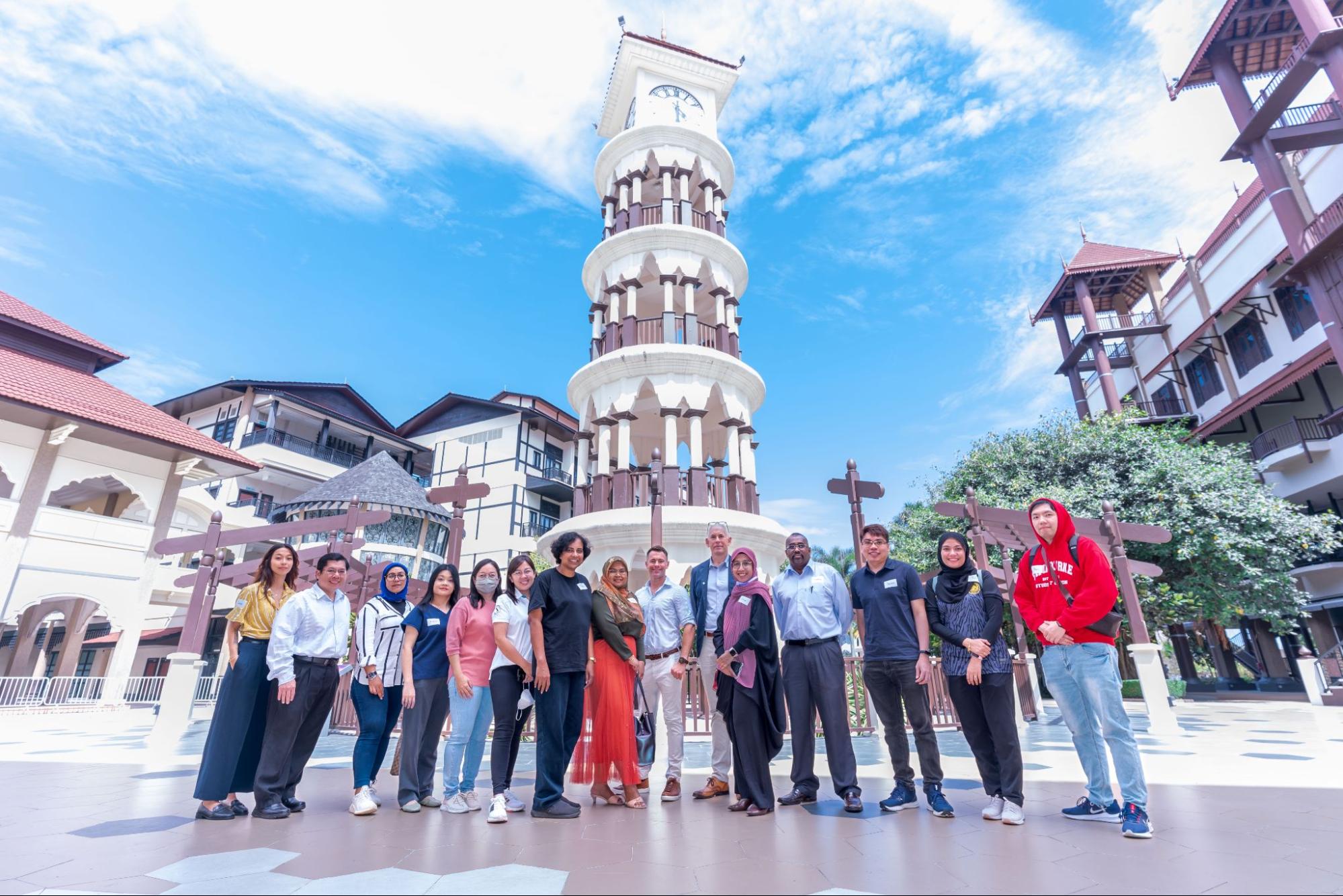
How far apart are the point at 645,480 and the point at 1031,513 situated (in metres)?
10.3

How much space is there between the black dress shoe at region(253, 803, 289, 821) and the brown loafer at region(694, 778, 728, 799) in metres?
2.74

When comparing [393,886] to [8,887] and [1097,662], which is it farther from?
[1097,662]

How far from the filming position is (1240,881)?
8.18 ft

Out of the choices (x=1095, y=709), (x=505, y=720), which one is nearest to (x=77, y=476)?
(x=505, y=720)

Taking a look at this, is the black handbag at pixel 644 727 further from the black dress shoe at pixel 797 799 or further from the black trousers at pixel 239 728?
the black trousers at pixel 239 728

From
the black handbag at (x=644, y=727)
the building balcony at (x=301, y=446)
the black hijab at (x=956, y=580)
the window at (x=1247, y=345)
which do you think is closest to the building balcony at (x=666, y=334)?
the black handbag at (x=644, y=727)

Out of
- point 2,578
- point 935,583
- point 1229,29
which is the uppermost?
point 1229,29

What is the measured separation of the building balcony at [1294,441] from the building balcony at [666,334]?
17.7 metres

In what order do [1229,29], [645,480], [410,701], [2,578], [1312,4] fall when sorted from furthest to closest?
[1229,29] → [1312,4] → [2,578] → [645,480] → [410,701]

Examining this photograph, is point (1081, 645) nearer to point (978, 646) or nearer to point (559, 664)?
point (978, 646)

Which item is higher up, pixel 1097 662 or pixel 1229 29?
pixel 1229 29

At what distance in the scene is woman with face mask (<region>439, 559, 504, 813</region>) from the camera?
4.31 m

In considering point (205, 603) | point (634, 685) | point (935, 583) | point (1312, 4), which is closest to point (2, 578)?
point (205, 603)

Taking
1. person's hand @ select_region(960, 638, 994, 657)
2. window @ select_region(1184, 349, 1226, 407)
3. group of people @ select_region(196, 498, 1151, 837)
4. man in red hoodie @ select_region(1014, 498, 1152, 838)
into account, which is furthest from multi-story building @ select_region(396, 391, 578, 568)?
window @ select_region(1184, 349, 1226, 407)
